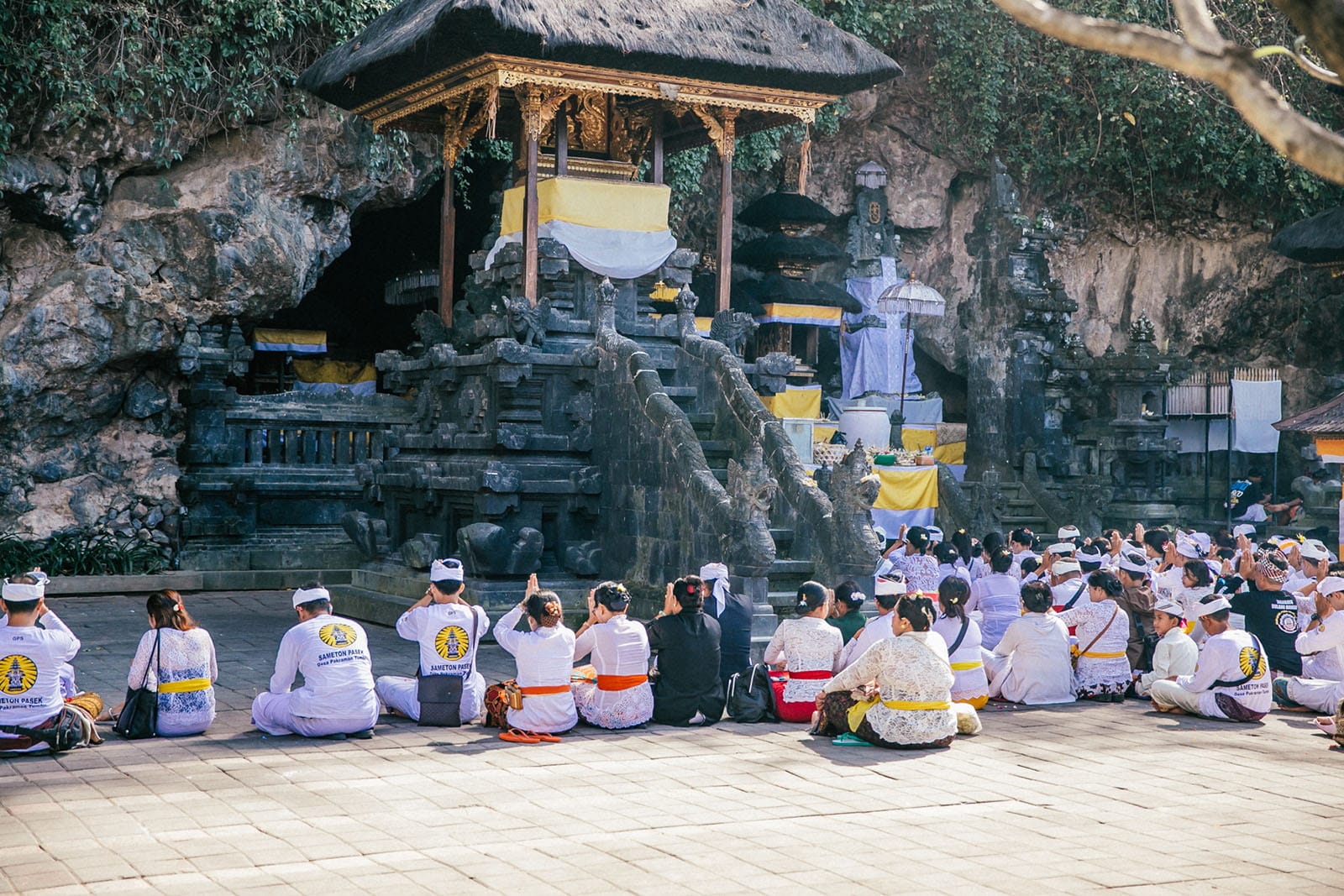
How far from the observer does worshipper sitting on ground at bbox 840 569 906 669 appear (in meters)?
10.2

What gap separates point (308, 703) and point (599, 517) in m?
6.77

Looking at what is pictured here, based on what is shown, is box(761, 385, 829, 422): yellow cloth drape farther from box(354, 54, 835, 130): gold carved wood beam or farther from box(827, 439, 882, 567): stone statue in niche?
box(827, 439, 882, 567): stone statue in niche

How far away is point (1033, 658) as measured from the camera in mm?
11117

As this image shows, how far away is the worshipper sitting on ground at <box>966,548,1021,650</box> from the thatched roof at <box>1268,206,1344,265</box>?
11706 millimetres

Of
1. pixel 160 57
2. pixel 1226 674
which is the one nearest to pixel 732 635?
pixel 1226 674

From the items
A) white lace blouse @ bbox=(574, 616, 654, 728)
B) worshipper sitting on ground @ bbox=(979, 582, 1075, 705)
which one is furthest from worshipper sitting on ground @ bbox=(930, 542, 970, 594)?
white lace blouse @ bbox=(574, 616, 654, 728)

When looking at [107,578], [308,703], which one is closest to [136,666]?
[308,703]

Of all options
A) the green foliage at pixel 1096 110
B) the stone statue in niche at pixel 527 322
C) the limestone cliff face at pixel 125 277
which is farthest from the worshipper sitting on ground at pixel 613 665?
the green foliage at pixel 1096 110

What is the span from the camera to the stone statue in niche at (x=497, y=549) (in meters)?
14.7

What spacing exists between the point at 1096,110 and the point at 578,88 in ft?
45.5

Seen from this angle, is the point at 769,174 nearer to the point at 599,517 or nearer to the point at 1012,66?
the point at 1012,66

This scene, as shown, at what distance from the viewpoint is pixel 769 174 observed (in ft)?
89.5

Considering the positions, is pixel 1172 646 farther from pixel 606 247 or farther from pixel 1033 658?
pixel 606 247

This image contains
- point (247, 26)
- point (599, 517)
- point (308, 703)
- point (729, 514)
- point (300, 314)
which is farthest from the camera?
point (300, 314)
